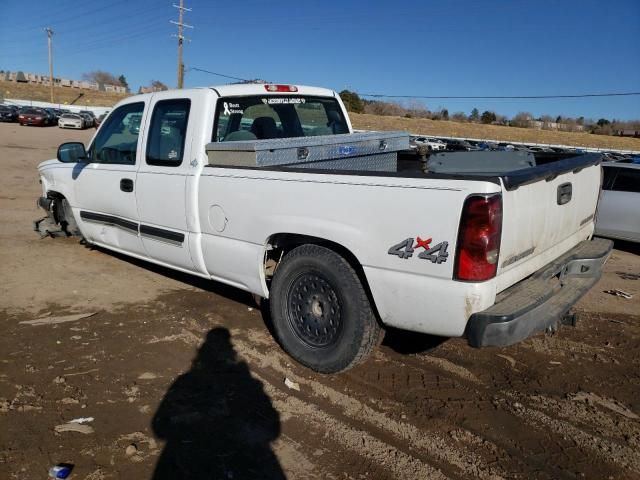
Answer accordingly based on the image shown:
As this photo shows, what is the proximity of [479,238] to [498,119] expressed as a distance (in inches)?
3280

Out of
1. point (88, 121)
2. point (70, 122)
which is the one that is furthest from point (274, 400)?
point (88, 121)

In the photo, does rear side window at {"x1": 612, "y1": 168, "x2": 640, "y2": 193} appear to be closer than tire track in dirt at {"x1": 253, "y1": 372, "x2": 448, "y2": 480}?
No

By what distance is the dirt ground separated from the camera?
2766 millimetres

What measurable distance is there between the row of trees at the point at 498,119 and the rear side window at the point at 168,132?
65.6 meters

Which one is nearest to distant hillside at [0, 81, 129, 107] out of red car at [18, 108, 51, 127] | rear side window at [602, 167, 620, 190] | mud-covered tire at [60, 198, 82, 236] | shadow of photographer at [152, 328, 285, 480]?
red car at [18, 108, 51, 127]

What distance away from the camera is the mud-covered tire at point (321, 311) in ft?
11.1

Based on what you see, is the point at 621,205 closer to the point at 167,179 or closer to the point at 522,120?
the point at 167,179

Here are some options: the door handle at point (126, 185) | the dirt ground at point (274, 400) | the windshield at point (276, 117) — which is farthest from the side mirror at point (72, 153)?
the windshield at point (276, 117)

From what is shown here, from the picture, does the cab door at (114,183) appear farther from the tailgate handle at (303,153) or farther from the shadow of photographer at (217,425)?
the shadow of photographer at (217,425)

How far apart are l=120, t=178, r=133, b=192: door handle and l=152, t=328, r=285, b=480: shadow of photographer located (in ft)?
6.15

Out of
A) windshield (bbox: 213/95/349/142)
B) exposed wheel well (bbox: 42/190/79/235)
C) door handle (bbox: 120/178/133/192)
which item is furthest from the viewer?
exposed wheel well (bbox: 42/190/79/235)

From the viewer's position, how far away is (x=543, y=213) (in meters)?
3.26

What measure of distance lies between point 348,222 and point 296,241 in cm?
65

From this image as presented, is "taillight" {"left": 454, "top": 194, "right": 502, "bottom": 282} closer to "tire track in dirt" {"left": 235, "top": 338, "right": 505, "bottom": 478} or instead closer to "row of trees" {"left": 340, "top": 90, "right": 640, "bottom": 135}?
Answer: "tire track in dirt" {"left": 235, "top": 338, "right": 505, "bottom": 478}
